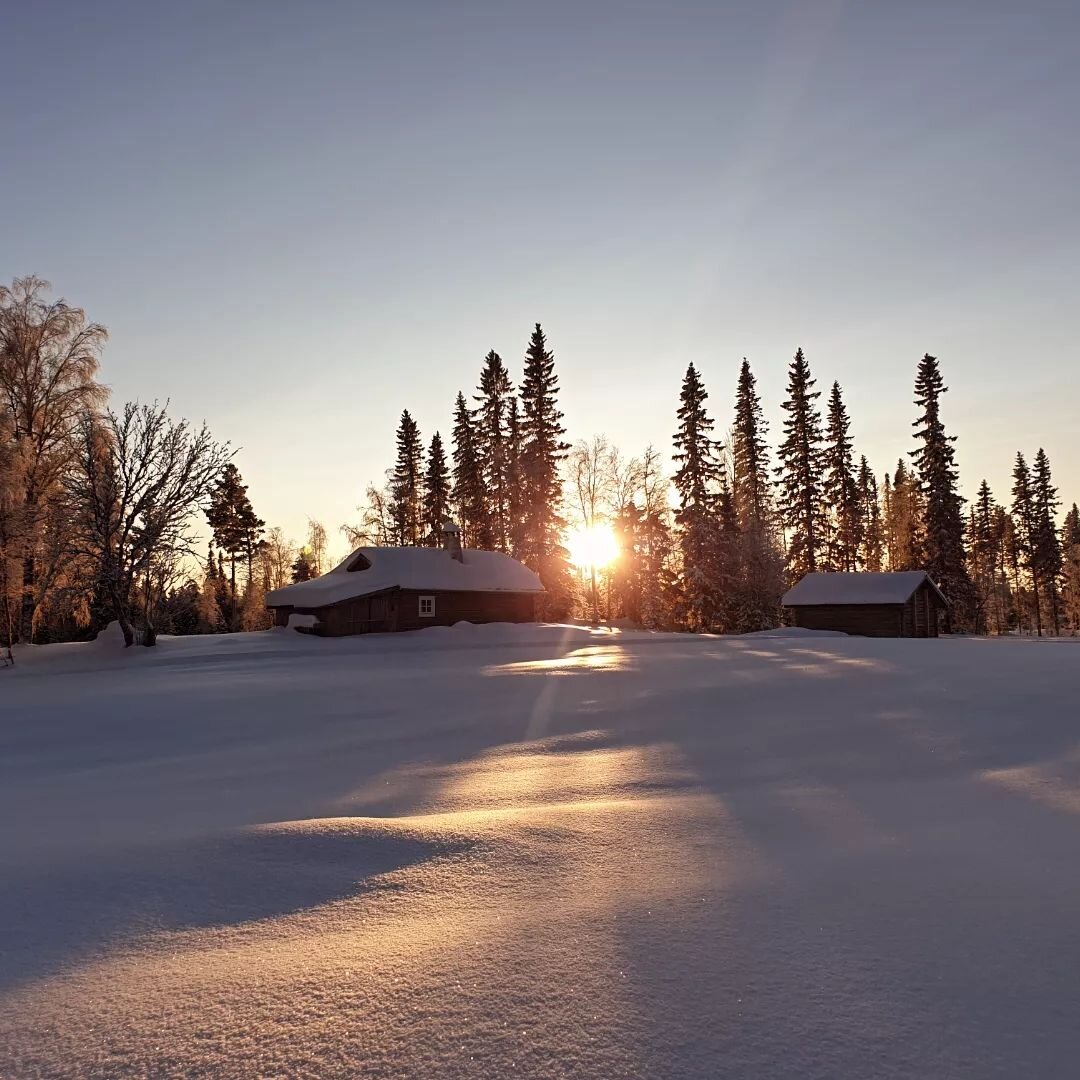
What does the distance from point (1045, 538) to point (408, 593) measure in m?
63.2

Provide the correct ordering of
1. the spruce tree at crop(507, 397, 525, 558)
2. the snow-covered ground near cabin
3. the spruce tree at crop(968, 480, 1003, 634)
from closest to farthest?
the snow-covered ground near cabin → the spruce tree at crop(507, 397, 525, 558) → the spruce tree at crop(968, 480, 1003, 634)

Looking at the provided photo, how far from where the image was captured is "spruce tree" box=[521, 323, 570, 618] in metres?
48.5

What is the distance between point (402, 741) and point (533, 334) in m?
46.1

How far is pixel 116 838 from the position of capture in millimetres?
5094

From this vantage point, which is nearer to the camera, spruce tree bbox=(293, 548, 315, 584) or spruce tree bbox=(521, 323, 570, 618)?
spruce tree bbox=(521, 323, 570, 618)

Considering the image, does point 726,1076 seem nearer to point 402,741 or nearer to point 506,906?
point 506,906

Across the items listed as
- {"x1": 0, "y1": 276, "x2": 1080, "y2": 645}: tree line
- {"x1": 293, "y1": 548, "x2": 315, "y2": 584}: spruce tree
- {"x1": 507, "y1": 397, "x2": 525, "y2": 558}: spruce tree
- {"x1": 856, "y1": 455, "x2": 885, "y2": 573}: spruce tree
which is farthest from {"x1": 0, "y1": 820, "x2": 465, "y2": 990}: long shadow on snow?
{"x1": 293, "y1": 548, "x2": 315, "y2": 584}: spruce tree

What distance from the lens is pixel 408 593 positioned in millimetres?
35562

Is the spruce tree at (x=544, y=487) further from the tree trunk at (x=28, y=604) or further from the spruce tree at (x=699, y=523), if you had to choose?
the tree trunk at (x=28, y=604)

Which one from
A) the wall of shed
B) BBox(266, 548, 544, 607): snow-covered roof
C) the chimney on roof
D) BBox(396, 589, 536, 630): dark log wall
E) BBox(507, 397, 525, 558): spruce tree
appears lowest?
the wall of shed

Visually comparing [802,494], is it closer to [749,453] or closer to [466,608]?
[749,453]

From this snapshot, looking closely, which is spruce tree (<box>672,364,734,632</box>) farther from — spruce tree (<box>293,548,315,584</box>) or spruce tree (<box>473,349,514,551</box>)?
spruce tree (<box>293,548,315,584</box>)

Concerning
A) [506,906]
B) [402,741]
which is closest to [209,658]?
[402,741]

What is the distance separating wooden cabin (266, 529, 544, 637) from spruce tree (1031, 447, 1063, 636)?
180 ft
